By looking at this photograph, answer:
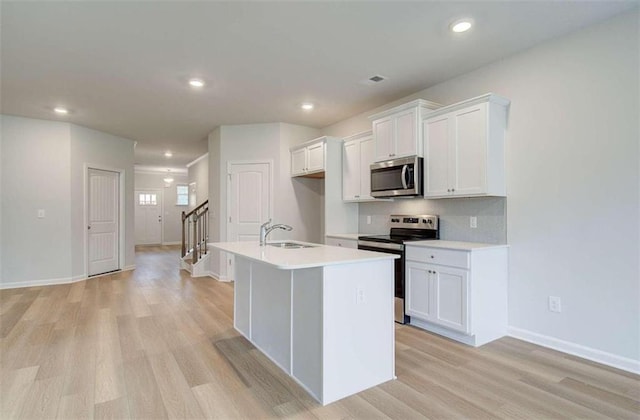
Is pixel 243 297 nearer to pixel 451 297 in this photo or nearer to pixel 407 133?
pixel 451 297

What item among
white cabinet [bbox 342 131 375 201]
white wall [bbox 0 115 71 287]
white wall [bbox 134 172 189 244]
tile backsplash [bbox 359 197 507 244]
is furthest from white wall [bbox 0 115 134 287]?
white wall [bbox 134 172 189 244]

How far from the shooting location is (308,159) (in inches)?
204

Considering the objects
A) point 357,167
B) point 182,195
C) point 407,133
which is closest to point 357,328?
point 407,133

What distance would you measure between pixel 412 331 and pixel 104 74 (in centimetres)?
411

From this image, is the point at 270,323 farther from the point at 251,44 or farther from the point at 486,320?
the point at 251,44

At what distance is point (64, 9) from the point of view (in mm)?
2445

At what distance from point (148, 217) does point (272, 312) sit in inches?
405

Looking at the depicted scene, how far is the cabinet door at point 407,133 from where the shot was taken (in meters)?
3.62

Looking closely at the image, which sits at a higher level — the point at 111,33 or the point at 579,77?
the point at 111,33

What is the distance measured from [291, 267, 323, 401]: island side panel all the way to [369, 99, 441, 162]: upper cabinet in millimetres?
2048

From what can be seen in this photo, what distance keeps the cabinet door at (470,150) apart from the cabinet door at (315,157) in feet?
6.71

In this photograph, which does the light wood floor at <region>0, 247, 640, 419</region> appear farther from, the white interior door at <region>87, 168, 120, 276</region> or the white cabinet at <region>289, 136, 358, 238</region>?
the white interior door at <region>87, 168, 120, 276</region>

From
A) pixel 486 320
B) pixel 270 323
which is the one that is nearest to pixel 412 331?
pixel 486 320

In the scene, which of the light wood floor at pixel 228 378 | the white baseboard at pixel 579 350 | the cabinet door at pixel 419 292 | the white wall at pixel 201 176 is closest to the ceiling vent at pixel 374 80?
the cabinet door at pixel 419 292
